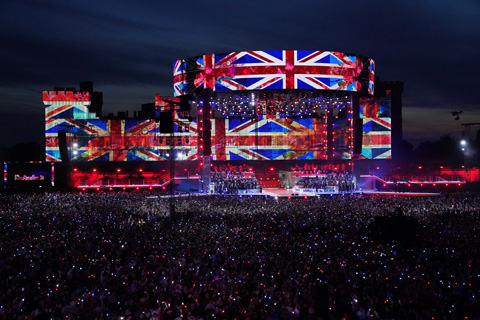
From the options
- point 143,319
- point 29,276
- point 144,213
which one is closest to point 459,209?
point 144,213

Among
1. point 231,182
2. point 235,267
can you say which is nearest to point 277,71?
point 231,182

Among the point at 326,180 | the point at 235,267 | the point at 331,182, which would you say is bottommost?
the point at 235,267

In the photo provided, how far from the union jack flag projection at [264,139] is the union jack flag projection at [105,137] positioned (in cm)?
317

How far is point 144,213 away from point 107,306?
41.3 feet

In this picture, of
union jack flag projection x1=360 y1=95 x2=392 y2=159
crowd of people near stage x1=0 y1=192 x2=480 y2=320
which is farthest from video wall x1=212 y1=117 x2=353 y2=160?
crowd of people near stage x1=0 y1=192 x2=480 y2=320

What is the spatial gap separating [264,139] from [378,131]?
12.5m

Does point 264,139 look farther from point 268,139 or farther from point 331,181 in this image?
point 331,181

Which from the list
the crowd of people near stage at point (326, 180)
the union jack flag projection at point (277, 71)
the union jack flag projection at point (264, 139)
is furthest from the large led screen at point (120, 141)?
the crowd of people near stage at point (326, 180)

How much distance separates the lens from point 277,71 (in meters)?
35.7

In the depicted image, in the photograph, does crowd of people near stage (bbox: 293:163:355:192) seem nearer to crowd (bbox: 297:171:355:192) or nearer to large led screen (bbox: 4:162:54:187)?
crowd (bbox: 297:171:355:192)

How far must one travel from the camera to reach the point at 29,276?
1141cm

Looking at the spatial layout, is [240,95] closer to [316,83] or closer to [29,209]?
[316,83]

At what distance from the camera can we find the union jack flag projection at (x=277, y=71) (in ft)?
117

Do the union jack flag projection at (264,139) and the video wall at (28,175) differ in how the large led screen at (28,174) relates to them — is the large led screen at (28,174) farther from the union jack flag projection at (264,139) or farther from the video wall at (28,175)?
the union jack flag projection at (264,139)
